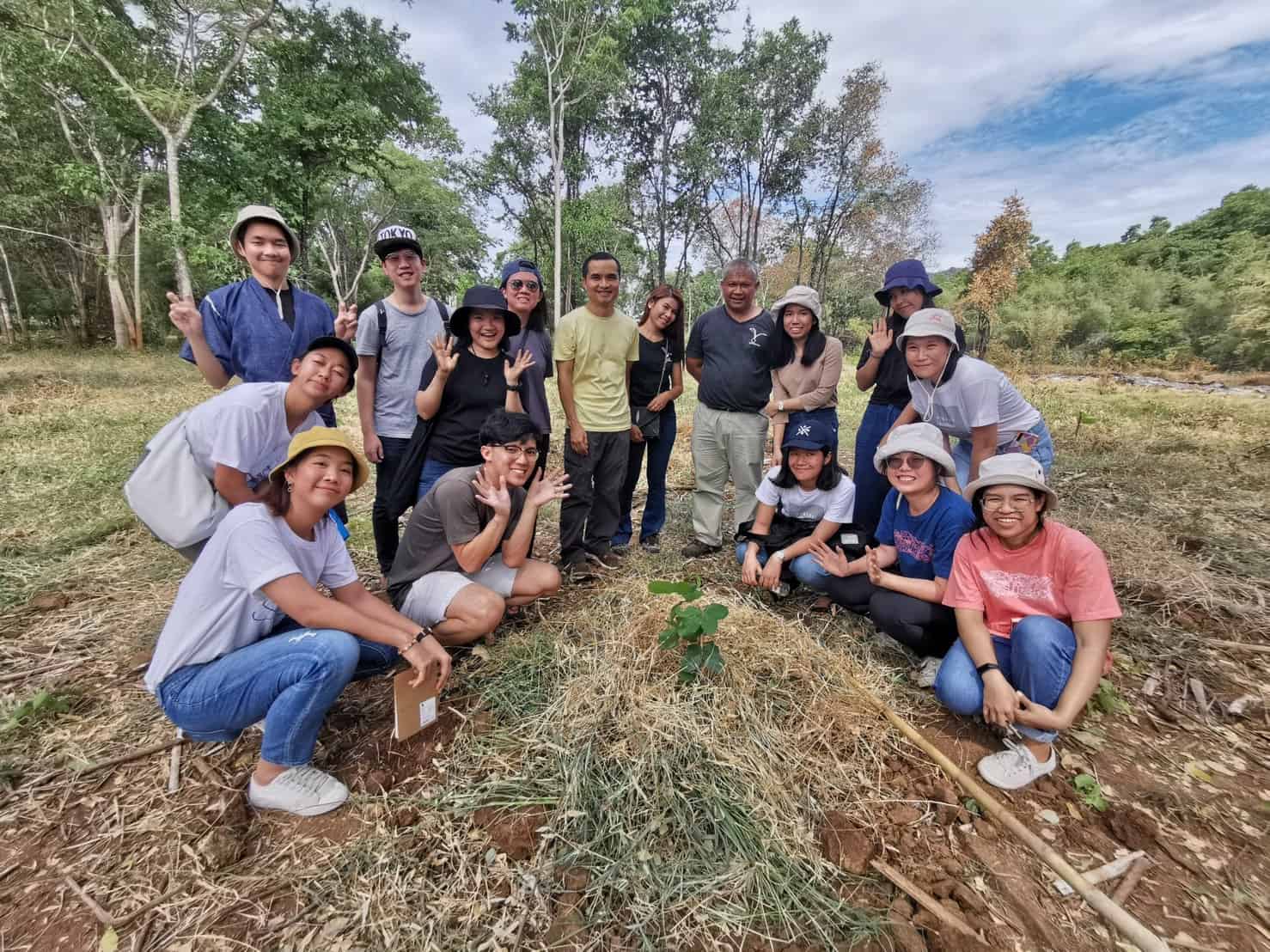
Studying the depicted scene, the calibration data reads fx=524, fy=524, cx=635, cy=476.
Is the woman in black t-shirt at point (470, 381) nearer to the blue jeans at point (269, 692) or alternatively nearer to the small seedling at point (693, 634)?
the blue jeans at point (269, 692)

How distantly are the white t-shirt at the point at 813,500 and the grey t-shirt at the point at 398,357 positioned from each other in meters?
2.19

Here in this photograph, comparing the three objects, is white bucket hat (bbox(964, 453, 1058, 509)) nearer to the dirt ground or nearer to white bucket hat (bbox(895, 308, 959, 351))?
white bucket hat (bbox(895, 308, 959, 351))

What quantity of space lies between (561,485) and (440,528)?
647 mm

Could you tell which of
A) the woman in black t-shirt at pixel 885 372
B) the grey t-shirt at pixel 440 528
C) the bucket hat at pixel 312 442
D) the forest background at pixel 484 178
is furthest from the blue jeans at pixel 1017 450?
the forest background at pixel 484 178

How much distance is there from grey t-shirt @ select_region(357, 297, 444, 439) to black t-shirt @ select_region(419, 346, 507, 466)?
16 cm

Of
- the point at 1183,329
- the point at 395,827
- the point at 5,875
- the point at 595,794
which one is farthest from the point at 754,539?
the point at 1183,329

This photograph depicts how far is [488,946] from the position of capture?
4.70 ft

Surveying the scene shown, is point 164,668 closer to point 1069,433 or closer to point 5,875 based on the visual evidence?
point 5,875

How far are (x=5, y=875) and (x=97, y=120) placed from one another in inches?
799

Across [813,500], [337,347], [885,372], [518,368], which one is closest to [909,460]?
[813,500]

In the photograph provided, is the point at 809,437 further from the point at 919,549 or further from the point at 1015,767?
the point at 1015,767

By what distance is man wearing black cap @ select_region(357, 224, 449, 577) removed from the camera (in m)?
2.96

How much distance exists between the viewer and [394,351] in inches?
118

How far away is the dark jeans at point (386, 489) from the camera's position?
3.08 m
